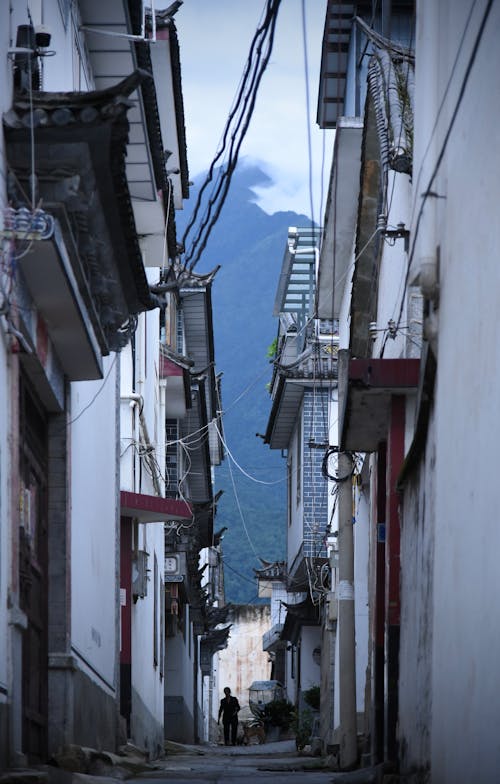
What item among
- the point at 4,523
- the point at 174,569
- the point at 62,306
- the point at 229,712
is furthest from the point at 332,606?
the point at 4,523

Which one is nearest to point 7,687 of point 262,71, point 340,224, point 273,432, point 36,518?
point 36,518

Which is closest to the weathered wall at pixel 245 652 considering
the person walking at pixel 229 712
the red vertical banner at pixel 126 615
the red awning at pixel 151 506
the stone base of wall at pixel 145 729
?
the person walking at pixel 229 712

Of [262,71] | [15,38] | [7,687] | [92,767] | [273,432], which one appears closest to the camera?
[7,687]

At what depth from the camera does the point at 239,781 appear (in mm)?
14344

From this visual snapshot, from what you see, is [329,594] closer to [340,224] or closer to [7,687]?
[340,224]

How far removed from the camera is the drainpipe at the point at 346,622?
1945 cm

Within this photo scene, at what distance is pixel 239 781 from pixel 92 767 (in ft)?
4.44

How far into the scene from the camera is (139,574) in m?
22.5

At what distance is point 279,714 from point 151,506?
81.5 feet

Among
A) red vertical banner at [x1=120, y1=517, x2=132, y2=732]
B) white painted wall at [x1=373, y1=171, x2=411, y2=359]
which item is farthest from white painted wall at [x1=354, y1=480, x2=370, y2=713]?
white painted wall at [x1=373, y1=171, x2=411, y2=359]

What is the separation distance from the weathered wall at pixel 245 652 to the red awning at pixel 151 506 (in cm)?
5556

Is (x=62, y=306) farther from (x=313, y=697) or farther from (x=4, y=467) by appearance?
(x=313, y=697)

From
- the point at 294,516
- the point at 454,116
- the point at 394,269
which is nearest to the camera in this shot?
the point at 454,116

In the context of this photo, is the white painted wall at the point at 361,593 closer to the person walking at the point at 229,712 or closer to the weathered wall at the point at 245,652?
the person walking at the point at 229,712
